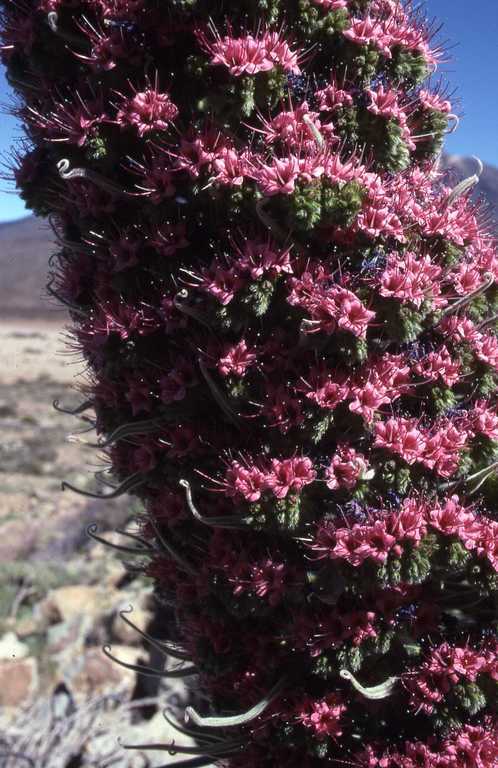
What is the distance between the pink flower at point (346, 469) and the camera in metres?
1.73

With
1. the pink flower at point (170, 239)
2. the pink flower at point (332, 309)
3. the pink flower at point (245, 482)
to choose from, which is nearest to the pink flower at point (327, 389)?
the pink flower at point (332, 309)

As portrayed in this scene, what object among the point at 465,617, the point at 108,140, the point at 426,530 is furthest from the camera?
the point at 465,617

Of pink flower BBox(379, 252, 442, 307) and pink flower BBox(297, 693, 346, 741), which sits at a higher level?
pink flower BBox(379, 252, 442, 307)

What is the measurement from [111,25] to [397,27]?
714 mm

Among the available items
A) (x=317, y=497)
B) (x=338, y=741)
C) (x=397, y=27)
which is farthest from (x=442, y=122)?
(x=338, y=741)

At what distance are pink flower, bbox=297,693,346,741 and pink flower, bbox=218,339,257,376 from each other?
2.93 feet

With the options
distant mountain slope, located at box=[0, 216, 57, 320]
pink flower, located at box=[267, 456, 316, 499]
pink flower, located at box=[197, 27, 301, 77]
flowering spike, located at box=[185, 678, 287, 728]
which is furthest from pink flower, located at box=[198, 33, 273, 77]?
distant mountain slope, located at box=[0, 216, 57, 320]

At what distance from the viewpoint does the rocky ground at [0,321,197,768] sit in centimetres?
571

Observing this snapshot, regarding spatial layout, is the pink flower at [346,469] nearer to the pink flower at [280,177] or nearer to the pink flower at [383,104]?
the pink flower at [280,177]

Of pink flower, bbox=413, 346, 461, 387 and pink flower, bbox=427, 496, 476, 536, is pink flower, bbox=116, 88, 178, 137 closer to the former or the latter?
pink flower, bbox=413, 346, 461, 387

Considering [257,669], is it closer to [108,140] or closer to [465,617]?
[465,617]

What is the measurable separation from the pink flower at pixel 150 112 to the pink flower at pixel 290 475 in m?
0.85

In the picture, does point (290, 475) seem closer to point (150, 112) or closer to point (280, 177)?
point (280, 177)

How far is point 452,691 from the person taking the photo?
182 centimetres
